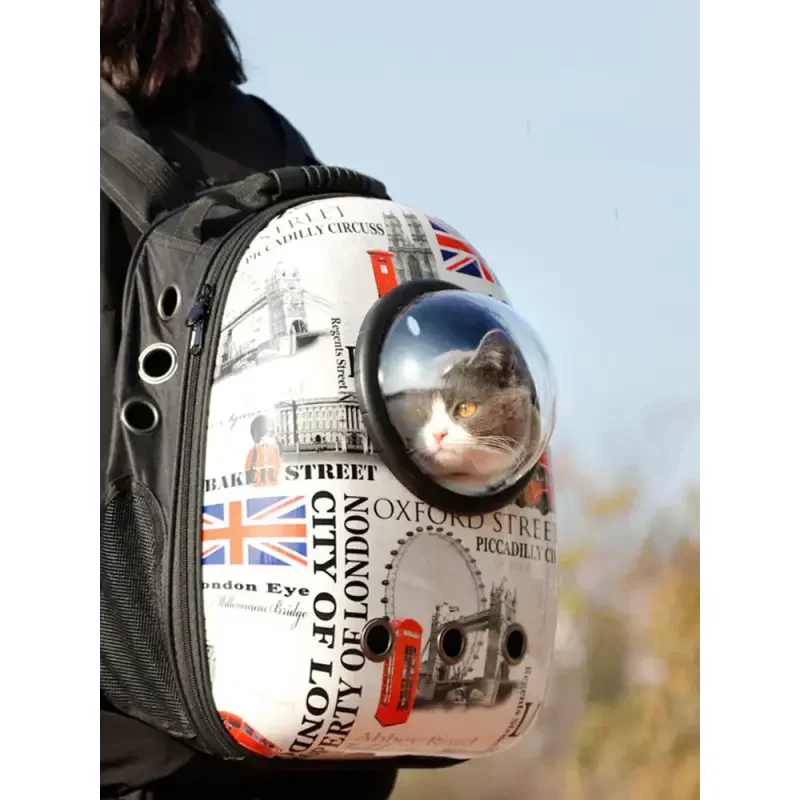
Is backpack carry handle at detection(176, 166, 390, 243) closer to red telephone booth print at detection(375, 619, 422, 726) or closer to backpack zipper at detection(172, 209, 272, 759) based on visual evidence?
backpack zipper at detection(172, 209, 272, 759)

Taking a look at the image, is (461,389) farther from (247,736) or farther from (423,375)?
(247,736)

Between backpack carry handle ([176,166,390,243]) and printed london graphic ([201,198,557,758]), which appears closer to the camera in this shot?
printed london graphic ([201,198,557,758])

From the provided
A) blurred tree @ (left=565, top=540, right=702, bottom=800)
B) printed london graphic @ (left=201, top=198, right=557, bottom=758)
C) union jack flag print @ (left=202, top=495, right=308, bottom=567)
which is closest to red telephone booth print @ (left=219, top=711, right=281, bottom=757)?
printed london graphic @ (left=201, top=198, right=557, bottom=758)

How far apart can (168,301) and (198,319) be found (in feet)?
0.17

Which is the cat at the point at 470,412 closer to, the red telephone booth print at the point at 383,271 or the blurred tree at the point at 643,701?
the red telephone booth print at the point at 383,271

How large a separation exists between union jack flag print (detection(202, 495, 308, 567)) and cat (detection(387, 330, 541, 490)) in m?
0.09

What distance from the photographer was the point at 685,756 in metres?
1.54

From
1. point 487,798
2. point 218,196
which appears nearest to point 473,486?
point 218,196

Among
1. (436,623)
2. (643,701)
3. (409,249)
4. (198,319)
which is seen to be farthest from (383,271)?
(643,701)

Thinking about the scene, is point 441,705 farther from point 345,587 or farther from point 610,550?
point 610,550

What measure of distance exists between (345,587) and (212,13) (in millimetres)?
623

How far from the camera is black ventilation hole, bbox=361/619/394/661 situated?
36.5 inches

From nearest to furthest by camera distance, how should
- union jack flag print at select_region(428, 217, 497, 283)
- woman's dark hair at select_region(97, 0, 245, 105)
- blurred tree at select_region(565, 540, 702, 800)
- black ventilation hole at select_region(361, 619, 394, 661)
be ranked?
black ventilation hole at select_region(361, 619, 394, 661) < union jack flag print at select_region(428, 217, 497, 283) < woman's dark hair at select_region(97, 0, 245, 105) < blurred tree at select_region(565, 540, 702, 800)

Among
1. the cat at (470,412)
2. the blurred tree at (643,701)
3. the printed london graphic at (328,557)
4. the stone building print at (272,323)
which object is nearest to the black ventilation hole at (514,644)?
the printed london graphic at (328,557)
